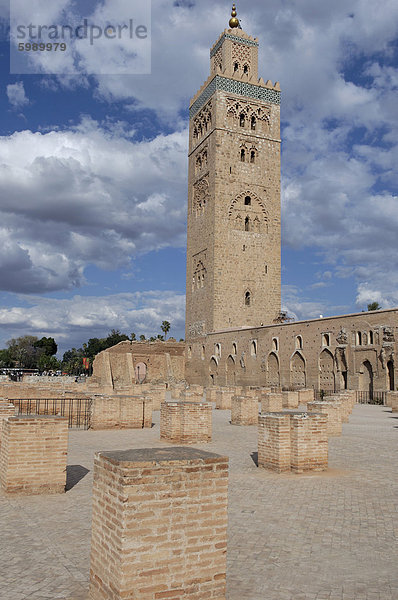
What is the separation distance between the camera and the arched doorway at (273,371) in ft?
111

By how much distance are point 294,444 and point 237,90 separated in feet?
143

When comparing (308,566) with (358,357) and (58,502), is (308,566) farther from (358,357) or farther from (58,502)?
(358,357)

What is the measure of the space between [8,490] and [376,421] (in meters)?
12.4

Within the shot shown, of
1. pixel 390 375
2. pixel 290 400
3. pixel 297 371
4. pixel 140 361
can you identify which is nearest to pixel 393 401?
pixel 290 400

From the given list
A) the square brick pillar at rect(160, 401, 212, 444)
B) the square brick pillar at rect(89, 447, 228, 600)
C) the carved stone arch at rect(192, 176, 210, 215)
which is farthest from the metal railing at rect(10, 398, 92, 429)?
the carved stone arch at rect(192, 176, 210, 215)

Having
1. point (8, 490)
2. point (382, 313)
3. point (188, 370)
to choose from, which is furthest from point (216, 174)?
point (8, 490)

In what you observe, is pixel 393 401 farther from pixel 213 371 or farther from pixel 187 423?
pixel 213 371

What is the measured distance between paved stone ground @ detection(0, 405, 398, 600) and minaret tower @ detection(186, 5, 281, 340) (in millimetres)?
34745

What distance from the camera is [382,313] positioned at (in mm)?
26281

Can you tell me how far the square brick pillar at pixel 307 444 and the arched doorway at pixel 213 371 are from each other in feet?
109

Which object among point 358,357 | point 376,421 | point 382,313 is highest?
point 382,313

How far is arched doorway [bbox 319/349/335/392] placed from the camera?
2920 centimetres

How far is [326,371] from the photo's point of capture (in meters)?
29.7

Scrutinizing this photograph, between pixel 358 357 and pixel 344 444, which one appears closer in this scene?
pixel 344 444
